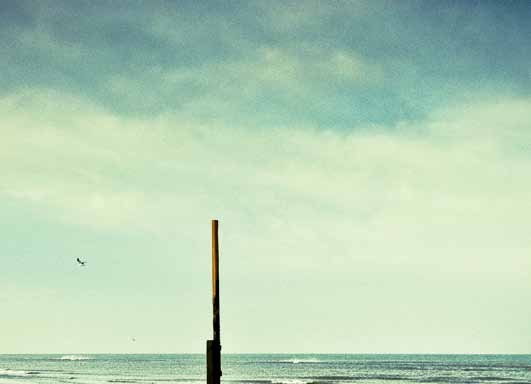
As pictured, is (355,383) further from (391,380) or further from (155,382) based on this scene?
(155,382)

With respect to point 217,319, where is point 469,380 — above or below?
below

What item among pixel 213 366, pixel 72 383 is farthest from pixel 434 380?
pixel 213 366

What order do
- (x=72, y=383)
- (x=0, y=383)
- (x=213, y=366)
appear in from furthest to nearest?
(x=72, y=383)
(x=0, y=383)
(x=213, y=366)

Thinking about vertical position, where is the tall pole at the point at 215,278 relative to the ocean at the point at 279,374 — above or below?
above

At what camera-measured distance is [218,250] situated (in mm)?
13312

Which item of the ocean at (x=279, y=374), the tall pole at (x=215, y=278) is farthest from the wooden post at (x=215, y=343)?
the ocean at (x=279, y=374)

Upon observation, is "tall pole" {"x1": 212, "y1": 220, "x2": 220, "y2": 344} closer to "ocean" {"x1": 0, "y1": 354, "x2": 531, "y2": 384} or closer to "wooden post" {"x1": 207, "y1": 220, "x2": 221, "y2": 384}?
"wooden post" {"x1": 207, "y1": 220, "x2": 221, "y2": 384}

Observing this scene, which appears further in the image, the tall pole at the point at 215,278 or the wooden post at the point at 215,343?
the tall pole at the point at 215,278

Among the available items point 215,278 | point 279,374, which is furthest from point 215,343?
point 279,374

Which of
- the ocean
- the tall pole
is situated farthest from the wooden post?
the ocean

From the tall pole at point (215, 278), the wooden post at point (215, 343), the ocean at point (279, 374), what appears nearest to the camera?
the wooden post at point (215, 343)

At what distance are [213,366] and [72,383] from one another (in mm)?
44971

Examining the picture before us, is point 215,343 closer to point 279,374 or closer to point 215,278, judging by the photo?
point 215,278

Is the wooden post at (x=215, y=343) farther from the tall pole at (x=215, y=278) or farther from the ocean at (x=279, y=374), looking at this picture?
the ocean at (x=279, y=374)
